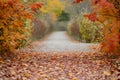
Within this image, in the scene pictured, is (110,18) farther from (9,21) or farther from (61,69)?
(9,21)

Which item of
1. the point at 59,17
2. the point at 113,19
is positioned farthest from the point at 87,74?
the point at 59,17

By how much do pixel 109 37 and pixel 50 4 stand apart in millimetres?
39379

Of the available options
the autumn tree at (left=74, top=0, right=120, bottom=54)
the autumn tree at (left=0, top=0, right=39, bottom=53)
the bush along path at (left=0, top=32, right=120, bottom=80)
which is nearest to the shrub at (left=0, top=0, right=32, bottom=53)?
the autumn tree at (left=0, top=0, right=39, bottom=53)

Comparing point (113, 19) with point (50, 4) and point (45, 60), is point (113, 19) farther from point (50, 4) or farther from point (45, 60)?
point (50, 4)

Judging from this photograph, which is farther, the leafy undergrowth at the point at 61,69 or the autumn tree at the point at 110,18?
the autumn tree at the point at 110,18

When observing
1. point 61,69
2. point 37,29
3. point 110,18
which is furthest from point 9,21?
point 37,29

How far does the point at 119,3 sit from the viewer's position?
1185cm

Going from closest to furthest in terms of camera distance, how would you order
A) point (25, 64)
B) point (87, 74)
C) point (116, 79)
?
point (116, 79) → point (87, 74) → point (25, 64)

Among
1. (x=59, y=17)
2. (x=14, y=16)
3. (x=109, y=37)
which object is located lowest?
(x=59, y=17)

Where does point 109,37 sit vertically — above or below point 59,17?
above

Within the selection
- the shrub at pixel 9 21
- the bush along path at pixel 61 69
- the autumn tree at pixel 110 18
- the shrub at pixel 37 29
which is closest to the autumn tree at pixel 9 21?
the shrub at pixel 9 21

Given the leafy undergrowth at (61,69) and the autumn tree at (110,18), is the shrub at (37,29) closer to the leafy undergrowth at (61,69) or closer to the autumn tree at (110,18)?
the autumn tree at (110,18)

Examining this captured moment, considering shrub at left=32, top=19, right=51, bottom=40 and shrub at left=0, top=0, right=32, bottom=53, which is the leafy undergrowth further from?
shrub at left=32, top=19, right=51, bottom=40

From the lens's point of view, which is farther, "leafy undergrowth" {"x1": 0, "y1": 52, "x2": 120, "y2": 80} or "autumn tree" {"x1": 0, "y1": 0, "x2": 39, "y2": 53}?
"autumn tree" {"x1": 0, "y1": 0, "x2": 39, "y2": 53}
